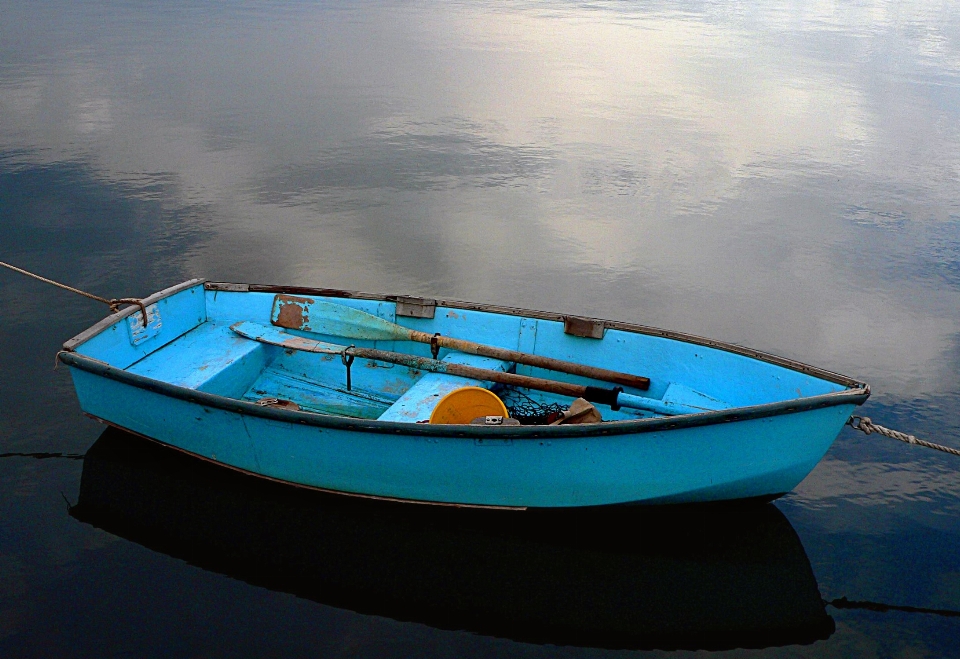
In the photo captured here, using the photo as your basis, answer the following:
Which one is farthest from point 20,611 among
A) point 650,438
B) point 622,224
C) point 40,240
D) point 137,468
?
point 622,224

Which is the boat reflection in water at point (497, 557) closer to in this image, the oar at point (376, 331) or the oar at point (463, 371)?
the oar at point (463, 371)

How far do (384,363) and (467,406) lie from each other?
164 cm

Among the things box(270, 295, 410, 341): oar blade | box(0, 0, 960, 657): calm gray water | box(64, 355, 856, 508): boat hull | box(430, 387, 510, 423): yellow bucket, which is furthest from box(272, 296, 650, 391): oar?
box(0, 0, 960, 657): calm gray water

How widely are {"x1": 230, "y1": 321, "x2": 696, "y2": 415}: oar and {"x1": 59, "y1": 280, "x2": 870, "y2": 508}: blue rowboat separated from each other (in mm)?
19

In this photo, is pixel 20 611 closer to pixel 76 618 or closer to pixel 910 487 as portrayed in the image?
pixel 76 618

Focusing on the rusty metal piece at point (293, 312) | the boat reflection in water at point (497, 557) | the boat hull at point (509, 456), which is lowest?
the boat reflection in water at point (497, 557)

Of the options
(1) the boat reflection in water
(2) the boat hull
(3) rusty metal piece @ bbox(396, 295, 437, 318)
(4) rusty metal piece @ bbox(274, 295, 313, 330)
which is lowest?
(1) the boat reflection in water

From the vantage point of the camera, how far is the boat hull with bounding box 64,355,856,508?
675 cm

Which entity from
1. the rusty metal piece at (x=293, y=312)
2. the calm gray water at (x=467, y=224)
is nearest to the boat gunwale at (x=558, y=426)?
the calm gray water at (x=467, y=224)

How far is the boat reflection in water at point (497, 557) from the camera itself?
6691mm

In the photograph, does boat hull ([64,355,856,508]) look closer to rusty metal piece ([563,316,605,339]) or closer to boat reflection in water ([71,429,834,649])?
boat reflection in water ([71,429,834,649])

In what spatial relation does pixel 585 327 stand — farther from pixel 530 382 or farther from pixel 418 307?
pixel 418 307

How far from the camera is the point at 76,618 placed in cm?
638

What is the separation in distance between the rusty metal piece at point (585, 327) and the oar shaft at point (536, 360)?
322 mm
